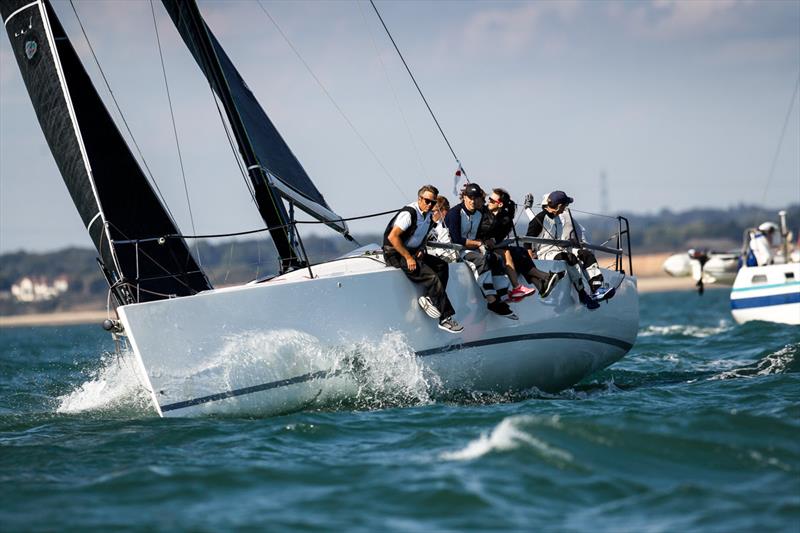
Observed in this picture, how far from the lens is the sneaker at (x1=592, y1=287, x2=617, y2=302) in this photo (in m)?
10.1

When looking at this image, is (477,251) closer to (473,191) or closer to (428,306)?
(473,191)

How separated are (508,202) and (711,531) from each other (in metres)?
4.65

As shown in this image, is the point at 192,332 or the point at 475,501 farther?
the point at 192,332

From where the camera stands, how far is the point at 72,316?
7744 centimetres

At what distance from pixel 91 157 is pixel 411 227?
2.56 m

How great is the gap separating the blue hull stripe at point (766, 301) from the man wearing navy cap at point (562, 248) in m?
8.19

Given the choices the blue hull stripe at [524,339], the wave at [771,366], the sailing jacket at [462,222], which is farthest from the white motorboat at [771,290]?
the sailing jacket at [462,222]

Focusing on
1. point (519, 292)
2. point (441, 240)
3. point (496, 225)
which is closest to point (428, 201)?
point (441, 240)

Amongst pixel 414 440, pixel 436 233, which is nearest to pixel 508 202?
pixel 436 233

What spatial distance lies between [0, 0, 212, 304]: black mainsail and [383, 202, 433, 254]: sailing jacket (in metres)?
1.56

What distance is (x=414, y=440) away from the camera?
708cm

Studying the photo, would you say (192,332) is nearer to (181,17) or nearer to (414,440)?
(414,440)

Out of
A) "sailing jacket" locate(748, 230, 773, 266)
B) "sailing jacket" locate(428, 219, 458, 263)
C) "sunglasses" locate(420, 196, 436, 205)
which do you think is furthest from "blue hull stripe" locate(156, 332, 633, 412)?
"sailing jacket" locate(748, 230, 773, 266)

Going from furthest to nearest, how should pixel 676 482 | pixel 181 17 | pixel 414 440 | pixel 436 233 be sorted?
pixel 181 17 → pixel 436 233 → pixel 414 440 → pixel 676 482
